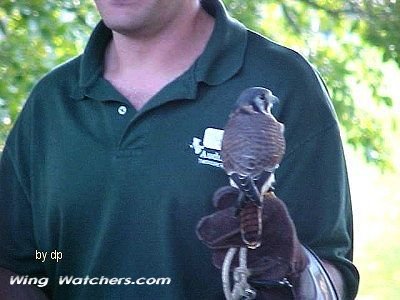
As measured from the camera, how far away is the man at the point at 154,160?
1.73 metres

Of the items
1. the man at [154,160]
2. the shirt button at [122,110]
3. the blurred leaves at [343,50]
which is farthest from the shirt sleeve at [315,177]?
the blurred leaves at [343,50]

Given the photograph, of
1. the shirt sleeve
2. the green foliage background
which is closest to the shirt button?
the shirt sleeve

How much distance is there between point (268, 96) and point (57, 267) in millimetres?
601

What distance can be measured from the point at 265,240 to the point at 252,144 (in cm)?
20

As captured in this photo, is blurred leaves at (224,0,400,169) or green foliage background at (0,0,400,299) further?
blurred leaves at (224,0,400,169)

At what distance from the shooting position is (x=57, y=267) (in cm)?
185

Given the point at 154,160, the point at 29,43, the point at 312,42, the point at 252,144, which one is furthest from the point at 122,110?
the point at 312,42

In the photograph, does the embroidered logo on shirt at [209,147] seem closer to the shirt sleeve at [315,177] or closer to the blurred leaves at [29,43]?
the shirt sleeve at [315,177]

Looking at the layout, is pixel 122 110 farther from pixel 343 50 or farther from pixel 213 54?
pixel 343 50

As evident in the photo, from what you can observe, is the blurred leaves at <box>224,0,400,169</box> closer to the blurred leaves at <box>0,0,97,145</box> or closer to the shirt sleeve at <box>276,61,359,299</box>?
the blurred leaves at <box>0,0,97,145</box>

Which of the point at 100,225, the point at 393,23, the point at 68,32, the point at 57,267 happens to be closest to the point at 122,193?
the point at 100,225

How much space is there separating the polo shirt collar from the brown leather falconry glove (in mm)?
329

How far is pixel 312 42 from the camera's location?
10.9 ft

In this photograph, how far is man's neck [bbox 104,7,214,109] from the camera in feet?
6.05
